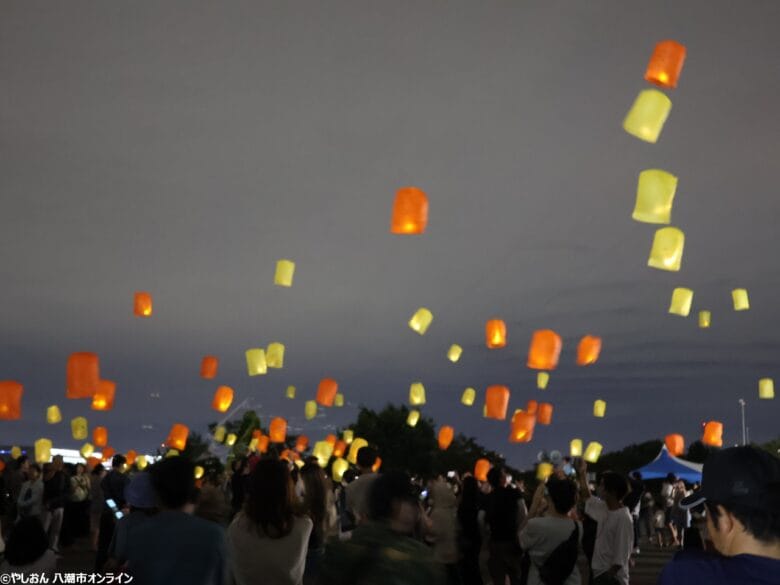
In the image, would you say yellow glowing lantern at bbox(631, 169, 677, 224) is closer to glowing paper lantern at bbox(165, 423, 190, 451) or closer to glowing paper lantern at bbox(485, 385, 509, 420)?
glowing paper lantern at bbox(485, 385, 509, 420)

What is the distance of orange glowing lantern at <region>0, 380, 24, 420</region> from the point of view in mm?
14516

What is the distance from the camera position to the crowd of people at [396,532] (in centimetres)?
236

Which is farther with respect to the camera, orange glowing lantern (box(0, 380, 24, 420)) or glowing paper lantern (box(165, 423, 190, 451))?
glowing paper lantern (box(165, 423, 190, 451))

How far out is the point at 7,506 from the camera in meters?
15.9

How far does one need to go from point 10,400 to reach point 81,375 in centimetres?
231

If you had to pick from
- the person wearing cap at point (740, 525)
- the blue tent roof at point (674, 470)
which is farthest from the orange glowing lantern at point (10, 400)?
the blue tent roof at point (674, 470)

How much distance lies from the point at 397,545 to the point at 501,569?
624 centimetres

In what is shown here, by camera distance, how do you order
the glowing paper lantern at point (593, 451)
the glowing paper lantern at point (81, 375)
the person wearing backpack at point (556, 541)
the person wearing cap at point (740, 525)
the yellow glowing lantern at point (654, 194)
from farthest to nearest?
the glowing paper lantern at point (593, 451) < the glowing paper lantern at point (81, 375) < the yellow glowing lantern at point (654, 194) < the person wearing backpack at point (556, 541) < the person wearing cap at point (740, 525)

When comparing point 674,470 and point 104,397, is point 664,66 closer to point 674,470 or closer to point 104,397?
point 104,397

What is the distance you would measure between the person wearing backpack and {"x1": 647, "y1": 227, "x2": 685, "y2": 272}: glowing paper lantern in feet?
11.9

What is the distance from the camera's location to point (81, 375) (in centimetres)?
1306

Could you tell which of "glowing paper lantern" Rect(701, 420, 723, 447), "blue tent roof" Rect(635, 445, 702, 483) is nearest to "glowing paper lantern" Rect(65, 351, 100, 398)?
"glowing paper lantern" Rect(701, 420, 723, 447)

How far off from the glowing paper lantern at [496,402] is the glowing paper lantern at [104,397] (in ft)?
24.1

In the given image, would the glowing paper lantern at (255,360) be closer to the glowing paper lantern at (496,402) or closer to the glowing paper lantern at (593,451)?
the glowing paper lantern at (496,402)
